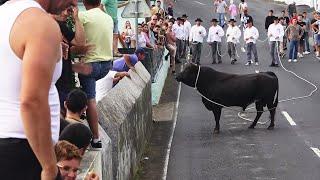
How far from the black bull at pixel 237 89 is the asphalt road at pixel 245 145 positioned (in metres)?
0.56

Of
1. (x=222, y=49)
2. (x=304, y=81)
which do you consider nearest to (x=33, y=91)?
(x=304, y=81)

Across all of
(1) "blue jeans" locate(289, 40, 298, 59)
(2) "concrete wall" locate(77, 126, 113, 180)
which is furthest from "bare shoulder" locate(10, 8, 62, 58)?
(1) "blue jeans" locate(289, 40, 298, 59)

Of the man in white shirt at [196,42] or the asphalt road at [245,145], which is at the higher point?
the man in white shirt at [196,42]

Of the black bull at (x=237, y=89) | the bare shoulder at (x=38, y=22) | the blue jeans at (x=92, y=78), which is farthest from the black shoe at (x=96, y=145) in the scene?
the black bull at (x=237, y=89)

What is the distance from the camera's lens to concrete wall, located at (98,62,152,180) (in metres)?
8.65

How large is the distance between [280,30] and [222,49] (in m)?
5.56

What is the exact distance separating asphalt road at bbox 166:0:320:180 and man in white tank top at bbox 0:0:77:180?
7.86 m

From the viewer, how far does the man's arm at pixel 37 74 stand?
3.21m

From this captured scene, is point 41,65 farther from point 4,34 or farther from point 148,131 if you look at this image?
point 148,131

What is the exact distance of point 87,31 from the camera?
25.0 ft

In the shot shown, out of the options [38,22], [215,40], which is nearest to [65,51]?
[38,22]

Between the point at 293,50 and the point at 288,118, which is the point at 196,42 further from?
the point at 288,118

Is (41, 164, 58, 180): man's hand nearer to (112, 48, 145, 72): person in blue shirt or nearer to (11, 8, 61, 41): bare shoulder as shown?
(11, 8, 61, 41): bare shoulder

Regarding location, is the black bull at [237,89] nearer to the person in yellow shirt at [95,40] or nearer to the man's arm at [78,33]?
the person in yellow shirt at [95,40]
